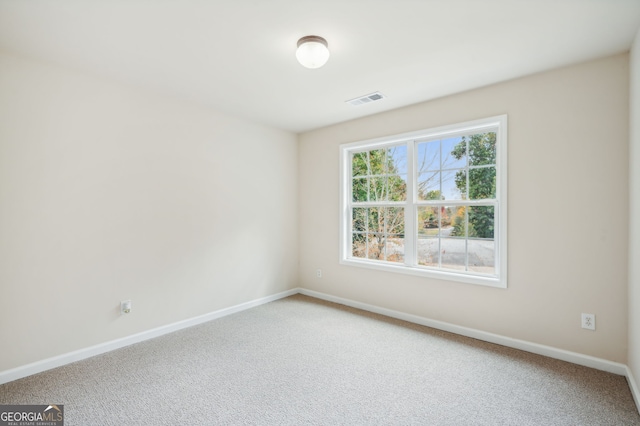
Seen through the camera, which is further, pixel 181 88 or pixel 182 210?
pixel 182 210

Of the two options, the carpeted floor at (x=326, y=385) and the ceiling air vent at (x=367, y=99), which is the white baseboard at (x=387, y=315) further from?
the ceiling air vent at (x=367, y=99)

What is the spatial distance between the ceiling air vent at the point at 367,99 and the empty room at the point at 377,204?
4 cm

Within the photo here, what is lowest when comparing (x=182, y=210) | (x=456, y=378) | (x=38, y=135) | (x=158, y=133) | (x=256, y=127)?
(x=456, y=378)

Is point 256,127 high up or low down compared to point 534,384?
up

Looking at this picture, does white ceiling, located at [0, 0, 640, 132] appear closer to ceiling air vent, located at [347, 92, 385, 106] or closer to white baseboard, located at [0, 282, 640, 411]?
ceiling air vent, located at [347, 92, 385, 106]

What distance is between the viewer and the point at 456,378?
2.33 m

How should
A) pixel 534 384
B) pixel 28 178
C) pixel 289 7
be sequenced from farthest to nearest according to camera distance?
pixel 28 178 → pixel 534 384 → pixel 289 7

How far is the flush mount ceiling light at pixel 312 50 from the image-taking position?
84.7 inches

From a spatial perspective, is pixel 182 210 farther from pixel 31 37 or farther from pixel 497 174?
pixel 497 174

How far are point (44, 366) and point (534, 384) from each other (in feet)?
12.5

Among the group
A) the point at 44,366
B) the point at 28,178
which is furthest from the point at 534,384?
the point at 28,178

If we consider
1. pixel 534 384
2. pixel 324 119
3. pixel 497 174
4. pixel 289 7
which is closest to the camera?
pixel 289 7

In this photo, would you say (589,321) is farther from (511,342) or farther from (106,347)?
(106,347)

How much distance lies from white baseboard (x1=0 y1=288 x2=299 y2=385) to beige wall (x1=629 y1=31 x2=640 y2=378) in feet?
12.1
